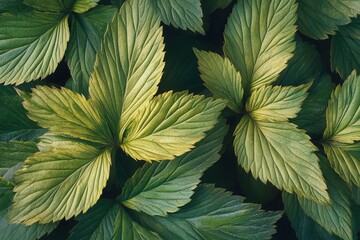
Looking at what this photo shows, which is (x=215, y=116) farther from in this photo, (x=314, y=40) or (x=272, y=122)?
(x=314, y=40)

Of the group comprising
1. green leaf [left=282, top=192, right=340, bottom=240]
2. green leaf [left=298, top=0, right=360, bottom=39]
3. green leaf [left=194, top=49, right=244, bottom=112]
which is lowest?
green leaf [left=282, top=192, right=340, bottom=240]

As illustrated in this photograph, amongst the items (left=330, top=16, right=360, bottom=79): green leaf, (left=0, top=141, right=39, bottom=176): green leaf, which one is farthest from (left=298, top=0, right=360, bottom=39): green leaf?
(left=0, top=141, right=39, bottom=176): green leaf

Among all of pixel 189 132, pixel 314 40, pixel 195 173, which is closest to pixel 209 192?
pixel 195 173

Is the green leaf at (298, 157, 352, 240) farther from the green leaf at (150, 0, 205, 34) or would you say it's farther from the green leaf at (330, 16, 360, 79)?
the green leaf at (150, 0, 205, 34)

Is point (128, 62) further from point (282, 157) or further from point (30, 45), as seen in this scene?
point (282, 157)

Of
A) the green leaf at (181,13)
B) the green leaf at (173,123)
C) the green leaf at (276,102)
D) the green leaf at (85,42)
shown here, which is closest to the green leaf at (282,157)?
the green leaf at (276,102)

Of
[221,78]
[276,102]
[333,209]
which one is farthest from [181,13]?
[333,209]
